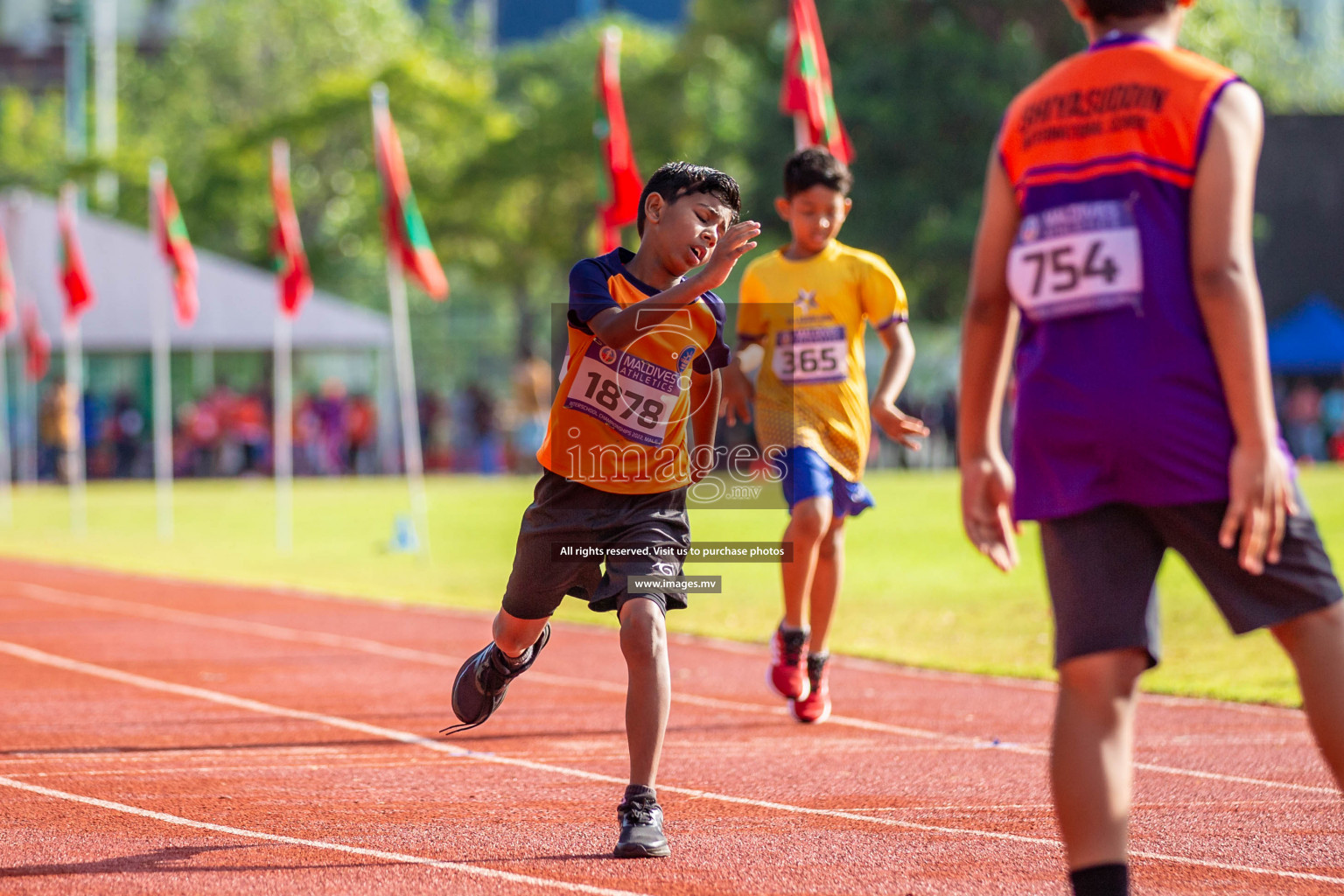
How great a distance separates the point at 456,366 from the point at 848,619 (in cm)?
6405

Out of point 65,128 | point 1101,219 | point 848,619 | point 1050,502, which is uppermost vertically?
point 65,128

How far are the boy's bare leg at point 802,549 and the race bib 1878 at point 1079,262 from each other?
3.74 metres

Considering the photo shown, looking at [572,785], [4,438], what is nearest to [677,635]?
[572,785]

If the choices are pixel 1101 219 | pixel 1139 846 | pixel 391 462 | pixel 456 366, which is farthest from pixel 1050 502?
pixel 456 366

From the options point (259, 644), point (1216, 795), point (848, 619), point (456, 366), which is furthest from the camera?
point (456, 366)

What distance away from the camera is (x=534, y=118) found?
5022 centimetres

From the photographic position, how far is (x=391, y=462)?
40969 mm

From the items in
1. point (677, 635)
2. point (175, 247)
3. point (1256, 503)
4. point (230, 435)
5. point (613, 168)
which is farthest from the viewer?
point (230, 435)

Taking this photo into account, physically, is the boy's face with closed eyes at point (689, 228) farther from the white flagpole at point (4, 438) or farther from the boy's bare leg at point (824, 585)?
the white flagpole at point (4, 438)

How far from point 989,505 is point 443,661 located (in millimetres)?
6804

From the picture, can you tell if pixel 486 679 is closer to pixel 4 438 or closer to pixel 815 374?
pixel 815 374

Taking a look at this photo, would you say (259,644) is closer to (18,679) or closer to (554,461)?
(18,679)

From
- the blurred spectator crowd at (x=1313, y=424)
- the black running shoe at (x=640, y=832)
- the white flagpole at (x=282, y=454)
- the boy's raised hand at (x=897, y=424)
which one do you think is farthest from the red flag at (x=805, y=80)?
the blurred spectator crowd at (x=1313, y=424)

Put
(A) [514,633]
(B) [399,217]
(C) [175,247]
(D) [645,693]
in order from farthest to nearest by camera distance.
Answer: (C) [175,247]
(B) [399,217]
(A) [514,633]
(D) [645,693]
